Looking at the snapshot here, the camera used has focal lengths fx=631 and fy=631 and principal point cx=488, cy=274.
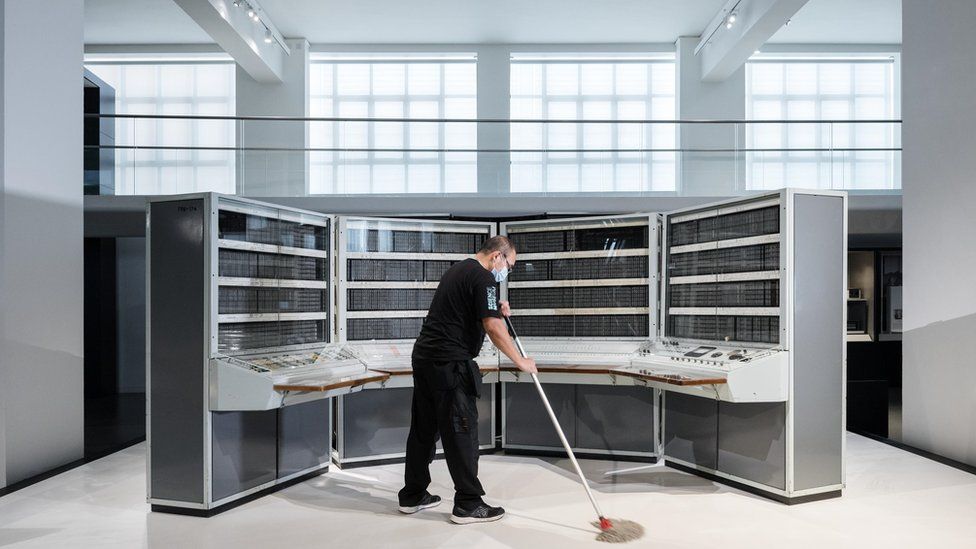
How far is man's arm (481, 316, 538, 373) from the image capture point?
3598 millimetres

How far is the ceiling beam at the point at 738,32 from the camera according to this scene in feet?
26.2

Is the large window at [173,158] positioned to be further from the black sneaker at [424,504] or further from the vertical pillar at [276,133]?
the black sneaker at [424,504]

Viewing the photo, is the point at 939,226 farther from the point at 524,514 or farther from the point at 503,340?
the point at 524,514

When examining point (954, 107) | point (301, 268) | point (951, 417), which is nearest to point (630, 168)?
point (954, 107)

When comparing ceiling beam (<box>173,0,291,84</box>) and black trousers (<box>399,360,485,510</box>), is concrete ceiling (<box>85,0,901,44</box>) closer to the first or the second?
ceiling beam (<box>173,0,291,84</box>)

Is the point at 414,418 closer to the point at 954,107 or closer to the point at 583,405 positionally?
the point at 583,405

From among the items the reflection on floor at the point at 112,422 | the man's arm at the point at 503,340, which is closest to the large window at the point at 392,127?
the reflection on floor at the point at 112,422

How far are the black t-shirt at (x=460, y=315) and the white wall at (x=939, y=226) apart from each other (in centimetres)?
382

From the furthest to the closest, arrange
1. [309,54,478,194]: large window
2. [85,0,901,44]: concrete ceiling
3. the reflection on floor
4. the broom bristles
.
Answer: [85,0,901,44]: concrete ceiling < [309,54,478,194]: large window < the reflection on floor < the broom bristles

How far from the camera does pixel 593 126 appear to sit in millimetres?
9391

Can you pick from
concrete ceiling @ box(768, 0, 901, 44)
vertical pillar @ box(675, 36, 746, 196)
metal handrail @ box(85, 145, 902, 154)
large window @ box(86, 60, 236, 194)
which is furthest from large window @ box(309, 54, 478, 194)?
concrete ceiling @ box(768, 0, 901, 44)

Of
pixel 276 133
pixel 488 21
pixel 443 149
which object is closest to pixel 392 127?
pixel 443 149

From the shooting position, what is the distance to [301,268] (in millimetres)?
4609

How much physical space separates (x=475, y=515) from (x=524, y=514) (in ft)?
1.06
